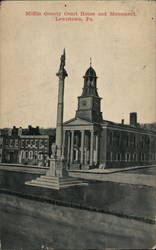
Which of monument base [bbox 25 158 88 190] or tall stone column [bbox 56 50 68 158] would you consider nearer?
monument base [bbox 25 158 88 190]

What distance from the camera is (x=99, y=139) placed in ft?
18.4

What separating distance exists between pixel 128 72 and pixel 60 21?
5.90 ft

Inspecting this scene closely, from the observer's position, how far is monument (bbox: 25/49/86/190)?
5430 mm

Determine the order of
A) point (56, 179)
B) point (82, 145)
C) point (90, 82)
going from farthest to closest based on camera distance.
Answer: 1. point (82, 145)
2. point (56, 179)
3. point (90, 82)

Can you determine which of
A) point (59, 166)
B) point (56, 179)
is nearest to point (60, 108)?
point (59, 166)

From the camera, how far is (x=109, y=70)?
540 centimetres

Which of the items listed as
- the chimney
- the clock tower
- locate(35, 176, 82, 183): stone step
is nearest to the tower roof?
the clock tower

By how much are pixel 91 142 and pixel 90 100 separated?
0.97m

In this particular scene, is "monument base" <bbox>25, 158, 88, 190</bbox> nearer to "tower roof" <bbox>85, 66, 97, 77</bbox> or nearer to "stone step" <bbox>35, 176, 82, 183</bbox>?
"stone step" <bbox>35, 176, 82, 183</bbox>

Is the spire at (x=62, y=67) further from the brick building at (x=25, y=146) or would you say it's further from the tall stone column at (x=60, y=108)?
the brick building at (x=25, y=146)

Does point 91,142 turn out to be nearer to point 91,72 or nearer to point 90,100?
point 90,100

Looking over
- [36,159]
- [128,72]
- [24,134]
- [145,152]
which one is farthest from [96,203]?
[128,72]

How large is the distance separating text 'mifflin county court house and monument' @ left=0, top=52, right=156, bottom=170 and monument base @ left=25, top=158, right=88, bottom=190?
11.0 inches

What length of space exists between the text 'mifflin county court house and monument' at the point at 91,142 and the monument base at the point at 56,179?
0.91ft
